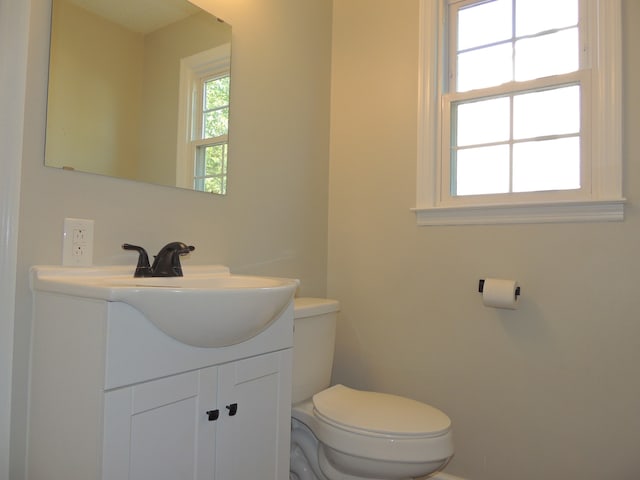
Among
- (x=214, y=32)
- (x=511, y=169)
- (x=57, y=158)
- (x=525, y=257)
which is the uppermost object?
(x=214, y=32)

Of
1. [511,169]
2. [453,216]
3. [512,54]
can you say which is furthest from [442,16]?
[453,216]

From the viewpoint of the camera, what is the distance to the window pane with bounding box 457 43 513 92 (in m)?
1.75

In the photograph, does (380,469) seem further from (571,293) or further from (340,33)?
(340,33)

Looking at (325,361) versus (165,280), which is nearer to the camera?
(165,280)

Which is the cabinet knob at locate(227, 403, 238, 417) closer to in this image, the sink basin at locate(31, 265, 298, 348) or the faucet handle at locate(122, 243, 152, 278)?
the sink basin at locate(31, 265, 298, 348)

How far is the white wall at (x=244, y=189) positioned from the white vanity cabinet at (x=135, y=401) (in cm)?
15

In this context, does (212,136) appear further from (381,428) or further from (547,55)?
(547,55)

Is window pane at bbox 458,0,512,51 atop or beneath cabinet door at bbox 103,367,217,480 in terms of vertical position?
atop

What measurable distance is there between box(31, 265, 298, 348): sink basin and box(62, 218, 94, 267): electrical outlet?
0.12ft

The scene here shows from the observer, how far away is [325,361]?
1.67 metres

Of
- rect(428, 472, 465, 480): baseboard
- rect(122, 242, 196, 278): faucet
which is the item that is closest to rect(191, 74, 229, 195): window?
rect(122, 242, 196, 278): faucet

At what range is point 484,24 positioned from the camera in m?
1.82

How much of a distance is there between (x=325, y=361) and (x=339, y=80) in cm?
137

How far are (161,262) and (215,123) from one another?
59 centimetres
